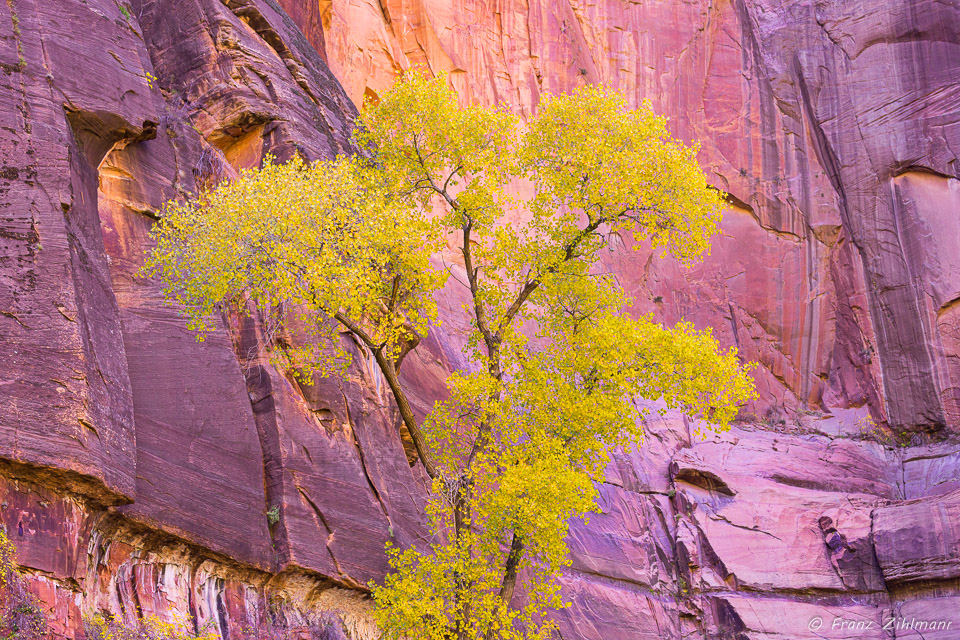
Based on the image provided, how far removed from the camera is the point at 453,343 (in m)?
25.5

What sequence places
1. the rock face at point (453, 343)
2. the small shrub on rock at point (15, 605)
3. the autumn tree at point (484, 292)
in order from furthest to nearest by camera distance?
the autumn tree at point (484, 292) < the rock face at point (453, 343) < the small shrub on rock at point (15, 605)

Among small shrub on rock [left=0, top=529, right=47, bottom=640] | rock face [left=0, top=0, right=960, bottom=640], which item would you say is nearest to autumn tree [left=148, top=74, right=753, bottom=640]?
rock face [left=0, top=0, right=960, bottom=640]

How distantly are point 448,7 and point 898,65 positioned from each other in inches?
690

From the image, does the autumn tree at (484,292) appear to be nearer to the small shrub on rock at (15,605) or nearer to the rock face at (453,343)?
the rock face at (453,343)

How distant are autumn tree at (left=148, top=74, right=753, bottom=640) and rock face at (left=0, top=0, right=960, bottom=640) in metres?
1.80

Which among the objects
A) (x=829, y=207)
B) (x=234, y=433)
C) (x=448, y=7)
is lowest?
(x=234, y=433)

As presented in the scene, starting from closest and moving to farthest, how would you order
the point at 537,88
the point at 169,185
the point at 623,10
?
the point at 169,185 < the point at 537,88 < the point at 623,10

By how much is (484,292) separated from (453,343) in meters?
8.90

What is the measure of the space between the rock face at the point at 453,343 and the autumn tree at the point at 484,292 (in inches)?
70.9

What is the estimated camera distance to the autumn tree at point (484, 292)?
1478cm

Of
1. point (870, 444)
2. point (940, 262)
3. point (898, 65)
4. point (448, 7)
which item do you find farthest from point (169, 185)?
point (898, 65)

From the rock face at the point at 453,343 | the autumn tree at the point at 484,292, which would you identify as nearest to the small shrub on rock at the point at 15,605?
the rock face at the point at 453,343

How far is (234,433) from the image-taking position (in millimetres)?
16344

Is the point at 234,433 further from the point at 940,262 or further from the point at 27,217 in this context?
the point at 940,262
